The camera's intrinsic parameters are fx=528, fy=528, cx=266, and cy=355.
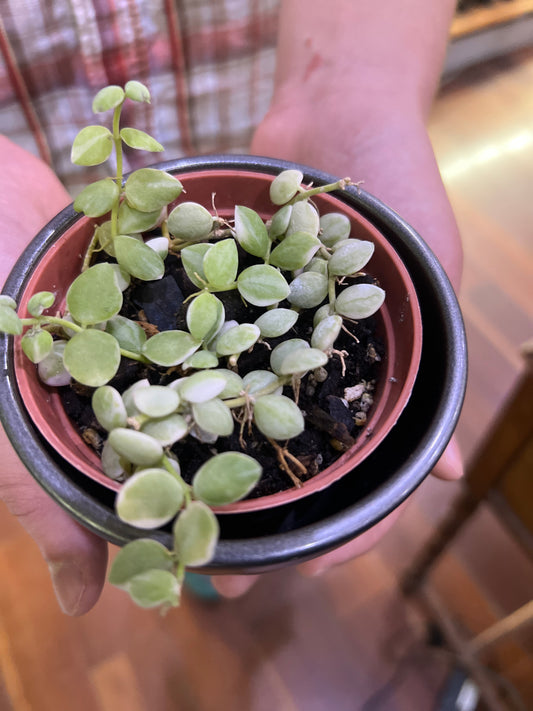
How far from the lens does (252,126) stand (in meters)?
0.99

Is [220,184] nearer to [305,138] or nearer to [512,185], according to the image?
[305,138]

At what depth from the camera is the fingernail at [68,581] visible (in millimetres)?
442

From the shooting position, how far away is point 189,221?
1.23 ft

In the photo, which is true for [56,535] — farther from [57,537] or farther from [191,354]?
[191,354]

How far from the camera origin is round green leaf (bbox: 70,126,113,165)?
13.5 inches

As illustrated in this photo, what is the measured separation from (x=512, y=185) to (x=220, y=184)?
4.51 feet

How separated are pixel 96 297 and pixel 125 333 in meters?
0.03

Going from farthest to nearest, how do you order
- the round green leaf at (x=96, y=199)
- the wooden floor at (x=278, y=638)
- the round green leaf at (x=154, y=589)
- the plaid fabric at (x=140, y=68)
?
the wooden floor at (x=278, y=638) → the plaid fabric at (x=140, y=68) → the round green leaf at (x=96, y=199) → the round green leaf at (x=154, y=589)

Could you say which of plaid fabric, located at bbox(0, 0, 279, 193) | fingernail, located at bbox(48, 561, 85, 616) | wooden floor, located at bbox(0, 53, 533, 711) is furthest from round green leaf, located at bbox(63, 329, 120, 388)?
wooden floor, located at bbox(0, 53, 533, 711)

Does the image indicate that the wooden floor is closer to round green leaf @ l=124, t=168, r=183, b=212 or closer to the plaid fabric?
the plaid fabric

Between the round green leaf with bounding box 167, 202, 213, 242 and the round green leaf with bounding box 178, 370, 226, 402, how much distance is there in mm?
125

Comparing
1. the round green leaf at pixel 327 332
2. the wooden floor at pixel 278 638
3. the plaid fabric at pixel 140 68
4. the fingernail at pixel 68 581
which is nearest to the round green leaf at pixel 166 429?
the round green leaf at pixel 327 332

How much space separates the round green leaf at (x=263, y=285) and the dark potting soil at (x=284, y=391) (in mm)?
33

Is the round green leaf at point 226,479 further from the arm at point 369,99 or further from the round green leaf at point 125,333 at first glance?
the arm at point 369,99
